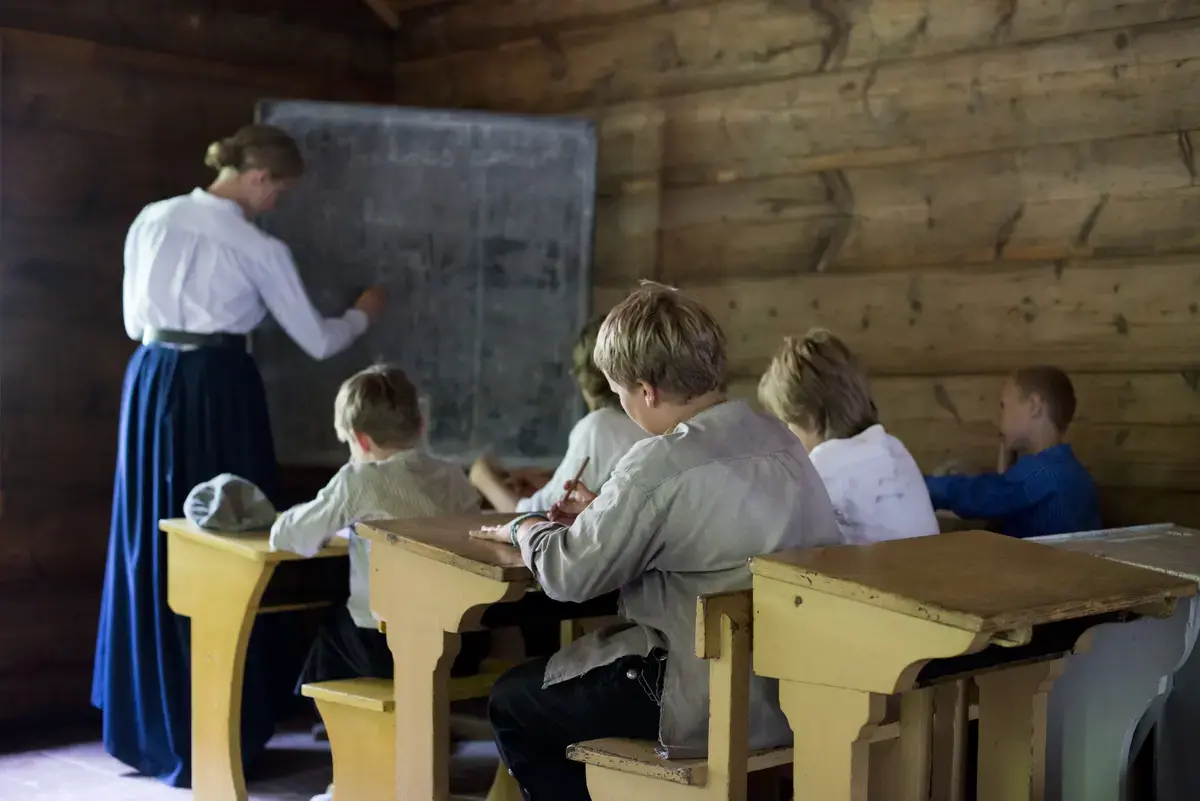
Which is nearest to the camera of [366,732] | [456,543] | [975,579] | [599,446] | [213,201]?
[975,579]

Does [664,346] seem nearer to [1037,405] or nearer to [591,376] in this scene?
[591,376]

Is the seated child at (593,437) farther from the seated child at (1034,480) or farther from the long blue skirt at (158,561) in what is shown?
the long blue skirt at (158,561)

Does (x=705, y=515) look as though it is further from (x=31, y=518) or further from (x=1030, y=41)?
(x=31, y=518)

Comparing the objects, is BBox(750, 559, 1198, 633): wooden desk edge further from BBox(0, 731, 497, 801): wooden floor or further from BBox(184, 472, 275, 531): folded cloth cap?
BBox(0, 731, 497, 801): wooden floor

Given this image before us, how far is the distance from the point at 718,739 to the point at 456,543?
590 mm

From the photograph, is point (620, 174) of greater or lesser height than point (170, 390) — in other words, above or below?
above

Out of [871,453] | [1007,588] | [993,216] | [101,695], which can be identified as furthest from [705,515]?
[101,695]

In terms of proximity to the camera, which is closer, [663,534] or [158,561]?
[663,534]

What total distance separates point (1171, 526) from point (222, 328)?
96.8 inches

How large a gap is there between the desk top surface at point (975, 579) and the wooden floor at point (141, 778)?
1.74m

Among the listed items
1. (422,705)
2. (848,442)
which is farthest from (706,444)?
(422,705)

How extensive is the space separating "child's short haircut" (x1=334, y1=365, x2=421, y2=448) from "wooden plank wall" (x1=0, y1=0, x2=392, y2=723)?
4.80 feet

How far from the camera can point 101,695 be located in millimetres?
3680

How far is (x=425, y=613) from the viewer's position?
2.41 metres
